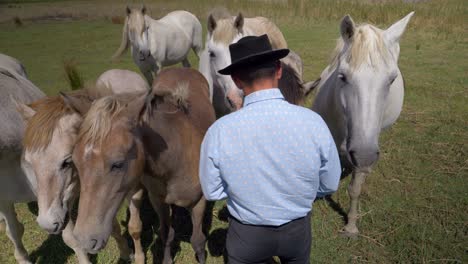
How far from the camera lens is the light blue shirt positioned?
1.44 metres

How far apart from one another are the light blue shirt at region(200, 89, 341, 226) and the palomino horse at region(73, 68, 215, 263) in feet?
1.63

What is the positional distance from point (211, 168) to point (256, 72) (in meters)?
0.55

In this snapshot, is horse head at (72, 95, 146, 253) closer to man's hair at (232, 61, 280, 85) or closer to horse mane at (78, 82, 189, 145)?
horse mane at (78, 82, 189, 145)

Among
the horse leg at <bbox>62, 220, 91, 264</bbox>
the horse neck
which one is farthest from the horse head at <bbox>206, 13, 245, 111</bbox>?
the horse leg at <bbox>62, 220, 91, 264</bbox>

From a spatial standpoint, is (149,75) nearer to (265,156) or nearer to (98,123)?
(98,123)

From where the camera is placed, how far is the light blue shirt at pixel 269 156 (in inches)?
56.6

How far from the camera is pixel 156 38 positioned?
7.77 metres

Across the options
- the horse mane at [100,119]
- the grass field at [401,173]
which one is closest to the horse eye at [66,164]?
the horse mane at [100,119]

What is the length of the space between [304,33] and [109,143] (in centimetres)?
1424

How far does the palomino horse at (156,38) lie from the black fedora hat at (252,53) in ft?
20.4

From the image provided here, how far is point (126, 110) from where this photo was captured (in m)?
1.79

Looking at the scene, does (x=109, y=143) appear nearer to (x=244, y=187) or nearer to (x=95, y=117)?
(x=95, y=117)

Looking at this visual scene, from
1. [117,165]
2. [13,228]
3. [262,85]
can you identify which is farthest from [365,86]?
[13,228]

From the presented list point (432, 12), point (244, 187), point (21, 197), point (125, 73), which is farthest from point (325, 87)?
point (432, 12)
